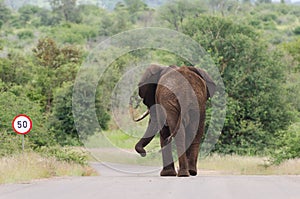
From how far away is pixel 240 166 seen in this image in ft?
105

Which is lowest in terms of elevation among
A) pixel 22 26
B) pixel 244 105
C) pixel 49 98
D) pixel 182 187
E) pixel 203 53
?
pixel 22 26

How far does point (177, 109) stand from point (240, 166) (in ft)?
38.3

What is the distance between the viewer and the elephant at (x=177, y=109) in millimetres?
21031

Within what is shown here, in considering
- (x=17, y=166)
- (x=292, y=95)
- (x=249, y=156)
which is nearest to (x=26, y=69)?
(x=292, y=95)

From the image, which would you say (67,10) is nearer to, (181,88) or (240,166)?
(240,166)

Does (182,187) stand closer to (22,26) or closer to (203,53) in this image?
(203,53)

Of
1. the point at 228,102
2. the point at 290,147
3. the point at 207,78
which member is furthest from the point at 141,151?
the point at 228,102

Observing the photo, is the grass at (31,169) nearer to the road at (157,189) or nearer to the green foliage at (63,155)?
the green foliage at (63,155)

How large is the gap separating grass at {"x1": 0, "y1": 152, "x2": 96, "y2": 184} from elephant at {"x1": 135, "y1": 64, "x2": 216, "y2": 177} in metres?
2.60

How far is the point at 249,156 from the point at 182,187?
859 inches

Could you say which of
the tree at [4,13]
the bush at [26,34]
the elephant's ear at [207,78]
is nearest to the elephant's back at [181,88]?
the elephant's ear at [207,78]

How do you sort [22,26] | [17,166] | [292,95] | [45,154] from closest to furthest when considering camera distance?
[17,166]
[45,154]
[292,95]
[22,26]

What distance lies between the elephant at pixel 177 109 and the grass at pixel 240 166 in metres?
5.15

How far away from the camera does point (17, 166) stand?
815 inches
